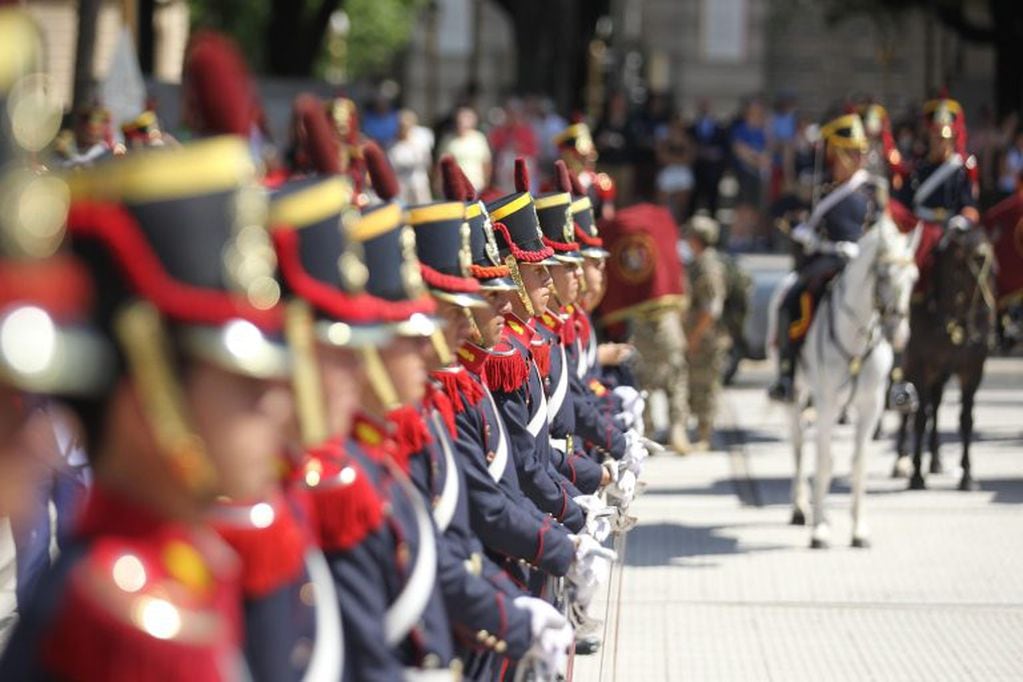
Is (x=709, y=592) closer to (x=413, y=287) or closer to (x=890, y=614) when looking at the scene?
(x=890, y=614)

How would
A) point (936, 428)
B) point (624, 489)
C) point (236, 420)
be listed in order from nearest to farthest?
point (236, 420) < point (624, 489) < point (936, 428)

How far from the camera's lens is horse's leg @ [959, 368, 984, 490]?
51.4 ft

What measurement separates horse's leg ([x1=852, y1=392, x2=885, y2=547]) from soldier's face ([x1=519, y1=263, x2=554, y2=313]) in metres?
5.42

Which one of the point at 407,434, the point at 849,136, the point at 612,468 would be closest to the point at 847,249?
the point at 849,136

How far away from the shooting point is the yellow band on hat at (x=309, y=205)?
13.6 feet

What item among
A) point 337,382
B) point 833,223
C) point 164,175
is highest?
point 164,175

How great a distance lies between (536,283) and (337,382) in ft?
13.5

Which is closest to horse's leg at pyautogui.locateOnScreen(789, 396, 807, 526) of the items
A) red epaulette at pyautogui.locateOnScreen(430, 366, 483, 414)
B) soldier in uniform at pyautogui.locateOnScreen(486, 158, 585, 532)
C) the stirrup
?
the stirrup

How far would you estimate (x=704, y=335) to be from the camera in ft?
58.7

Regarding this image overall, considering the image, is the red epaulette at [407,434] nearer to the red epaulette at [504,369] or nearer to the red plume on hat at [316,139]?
the red plume on hat at [316,139]

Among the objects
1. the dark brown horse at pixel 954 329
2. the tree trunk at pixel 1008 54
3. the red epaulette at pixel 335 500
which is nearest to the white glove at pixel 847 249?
the dark brown horse at pixel 954 329

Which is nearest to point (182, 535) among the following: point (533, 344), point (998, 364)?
point (533, 344)

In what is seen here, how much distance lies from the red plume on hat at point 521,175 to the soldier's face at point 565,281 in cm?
40

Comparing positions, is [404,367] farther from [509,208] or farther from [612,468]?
[612,468]
